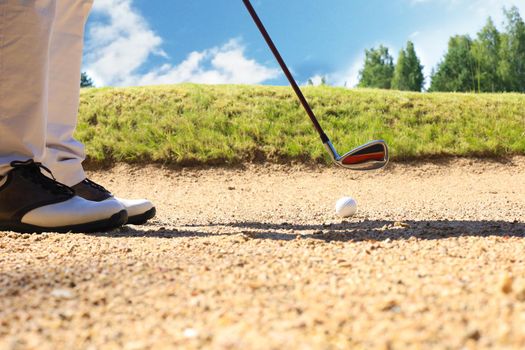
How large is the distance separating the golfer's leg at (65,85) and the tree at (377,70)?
38012mm

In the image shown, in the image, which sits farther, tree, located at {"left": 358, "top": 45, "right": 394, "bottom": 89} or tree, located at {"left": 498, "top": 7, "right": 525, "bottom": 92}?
tree, located at {"left": 358, "top": 45, "right": 394, "bottom": 89}

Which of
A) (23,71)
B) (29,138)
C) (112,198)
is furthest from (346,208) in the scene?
(23,71)

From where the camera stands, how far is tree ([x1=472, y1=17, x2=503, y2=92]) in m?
32.6

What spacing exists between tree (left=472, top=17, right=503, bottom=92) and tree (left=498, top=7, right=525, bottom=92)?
461mm

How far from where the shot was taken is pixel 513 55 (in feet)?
107

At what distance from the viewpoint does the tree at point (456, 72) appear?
34.0 meters

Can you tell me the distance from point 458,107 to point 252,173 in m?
4.07

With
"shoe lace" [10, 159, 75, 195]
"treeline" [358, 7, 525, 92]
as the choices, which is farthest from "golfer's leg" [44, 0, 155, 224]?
"treeline" [358, 7, 525, 92]

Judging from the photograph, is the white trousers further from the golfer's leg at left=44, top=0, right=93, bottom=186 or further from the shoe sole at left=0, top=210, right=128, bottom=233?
the shoe sole at left=0, top=210, right=128, bottom=233

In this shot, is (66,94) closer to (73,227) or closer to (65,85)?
(65,85)

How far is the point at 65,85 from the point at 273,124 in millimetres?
A: 4661

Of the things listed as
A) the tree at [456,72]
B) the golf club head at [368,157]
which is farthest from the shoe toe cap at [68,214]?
the tree at [456,72]

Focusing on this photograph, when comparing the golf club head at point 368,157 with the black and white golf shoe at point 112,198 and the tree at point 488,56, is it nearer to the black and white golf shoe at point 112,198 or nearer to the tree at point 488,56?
the black and white golf shoe at point 112,198

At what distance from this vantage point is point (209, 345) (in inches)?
35.8
